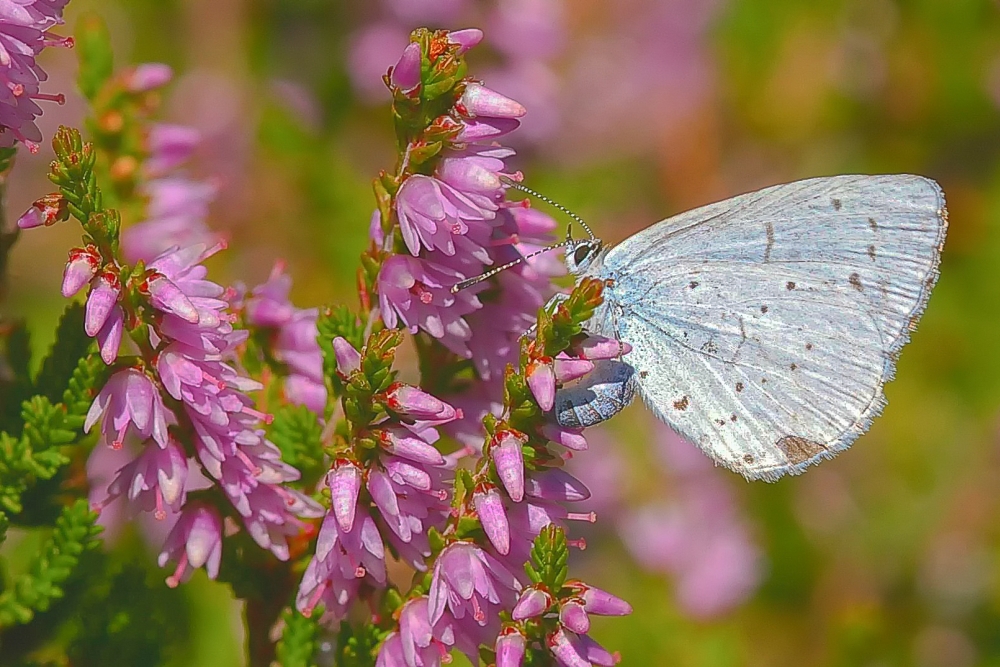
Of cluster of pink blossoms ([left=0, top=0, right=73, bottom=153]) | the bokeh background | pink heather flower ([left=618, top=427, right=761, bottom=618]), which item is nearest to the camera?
cluster of pink blossoms ([left=0, top=0, right=73, bottom=153])

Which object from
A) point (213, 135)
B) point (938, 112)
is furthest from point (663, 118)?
point (213, 135)

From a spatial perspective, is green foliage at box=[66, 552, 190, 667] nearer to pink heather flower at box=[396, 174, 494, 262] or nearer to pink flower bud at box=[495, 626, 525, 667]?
pink flower bud at box=[495, 626, 525, 667]

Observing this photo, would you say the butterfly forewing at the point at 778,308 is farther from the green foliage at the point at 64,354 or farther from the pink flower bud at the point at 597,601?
the green foliage at the point at 64,354

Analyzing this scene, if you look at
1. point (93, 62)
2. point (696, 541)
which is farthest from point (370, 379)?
point (696, 541)

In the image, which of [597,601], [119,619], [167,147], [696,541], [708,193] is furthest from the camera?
[708,193]

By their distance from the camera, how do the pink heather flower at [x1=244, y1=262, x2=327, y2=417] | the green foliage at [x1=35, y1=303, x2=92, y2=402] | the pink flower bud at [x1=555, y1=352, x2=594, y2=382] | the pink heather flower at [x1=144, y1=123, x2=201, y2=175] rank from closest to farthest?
the pink flower bud at [x1=555, y1=352, x2=594, y2=382], the green foliage at [x1=35, y1=303, x2=92, y2=402], the pink heather flower at [x1=244, y1=262, x2=327, y2=417], the pink heather flower at [x1=144, y1=123, x2=201, y2=175]

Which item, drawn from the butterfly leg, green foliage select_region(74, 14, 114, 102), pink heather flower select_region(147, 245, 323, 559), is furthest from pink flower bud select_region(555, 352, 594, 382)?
green foliage select_region(74, 14, 114, 102)

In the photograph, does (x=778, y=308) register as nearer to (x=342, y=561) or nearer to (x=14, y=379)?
(x=342, y=561)

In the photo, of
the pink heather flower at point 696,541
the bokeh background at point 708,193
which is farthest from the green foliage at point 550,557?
the pink heather flower at point 696,541
